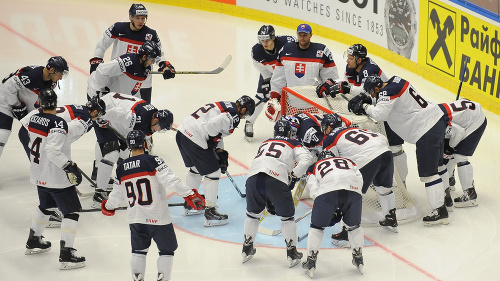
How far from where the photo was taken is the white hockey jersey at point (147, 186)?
6688 millimetres

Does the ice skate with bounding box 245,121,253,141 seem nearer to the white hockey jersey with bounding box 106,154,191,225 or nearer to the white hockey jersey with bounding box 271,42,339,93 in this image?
the white hockey jersey with bounding box 271,42,339,93

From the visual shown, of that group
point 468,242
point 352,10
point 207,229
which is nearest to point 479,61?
point 352,10

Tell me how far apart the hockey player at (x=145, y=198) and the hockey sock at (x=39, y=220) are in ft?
3.07

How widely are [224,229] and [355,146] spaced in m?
1.58

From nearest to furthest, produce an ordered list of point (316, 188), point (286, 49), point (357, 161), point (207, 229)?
point (316, 188) → point (357, 161) → point (207, 229) → point (286, 49)

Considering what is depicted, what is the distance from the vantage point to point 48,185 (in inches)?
291

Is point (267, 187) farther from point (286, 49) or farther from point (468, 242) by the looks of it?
point (286, 49)

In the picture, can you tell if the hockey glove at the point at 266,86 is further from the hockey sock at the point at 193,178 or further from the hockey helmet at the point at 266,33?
the hockey sock at the point at 193,178

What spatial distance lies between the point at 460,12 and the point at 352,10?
231 centimetres

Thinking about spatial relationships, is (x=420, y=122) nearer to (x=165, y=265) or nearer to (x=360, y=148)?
(x=360, y=148)

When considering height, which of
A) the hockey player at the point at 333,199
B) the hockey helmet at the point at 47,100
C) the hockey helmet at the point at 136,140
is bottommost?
the hockey player at the point at 333,199

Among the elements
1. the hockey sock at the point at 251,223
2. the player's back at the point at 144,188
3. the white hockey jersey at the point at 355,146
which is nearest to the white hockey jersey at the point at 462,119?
the white hockey jersey at the point at 355,146

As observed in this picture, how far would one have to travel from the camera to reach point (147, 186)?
265 inches

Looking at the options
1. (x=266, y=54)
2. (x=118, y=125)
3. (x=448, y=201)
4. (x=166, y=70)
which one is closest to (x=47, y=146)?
(x=118, y=125)
